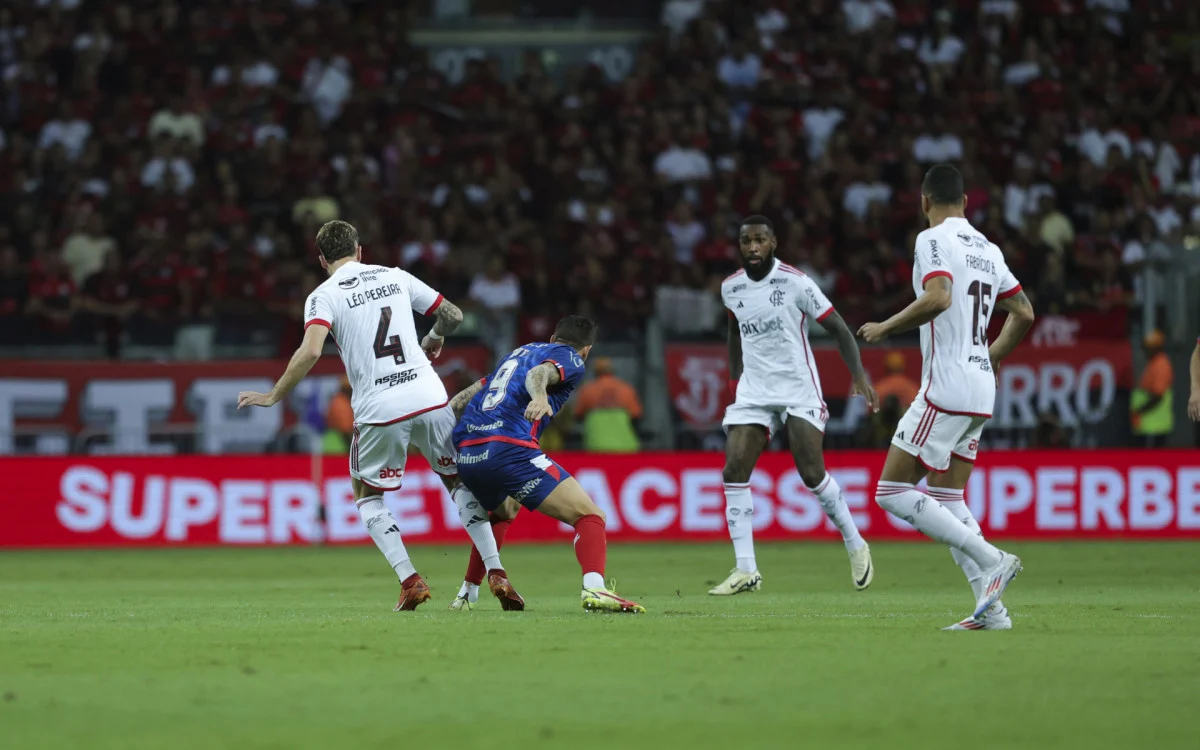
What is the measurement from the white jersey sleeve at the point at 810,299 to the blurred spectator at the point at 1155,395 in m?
9.91

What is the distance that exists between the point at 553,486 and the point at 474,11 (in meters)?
21.3

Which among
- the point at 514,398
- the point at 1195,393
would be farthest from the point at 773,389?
the point at 514,398

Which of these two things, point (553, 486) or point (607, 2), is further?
point (607, 2)

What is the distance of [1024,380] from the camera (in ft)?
71.3

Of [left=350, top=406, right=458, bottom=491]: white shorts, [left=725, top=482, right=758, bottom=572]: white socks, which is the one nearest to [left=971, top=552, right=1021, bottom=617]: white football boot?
[left=350, top=406, right=458, bottom=491]: white shorts

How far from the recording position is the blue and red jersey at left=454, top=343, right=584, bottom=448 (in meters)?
10.4

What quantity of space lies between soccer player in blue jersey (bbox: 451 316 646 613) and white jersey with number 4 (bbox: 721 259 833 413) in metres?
2.68

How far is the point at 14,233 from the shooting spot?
2422 centimetres

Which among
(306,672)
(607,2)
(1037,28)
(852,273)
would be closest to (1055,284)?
(852,273)

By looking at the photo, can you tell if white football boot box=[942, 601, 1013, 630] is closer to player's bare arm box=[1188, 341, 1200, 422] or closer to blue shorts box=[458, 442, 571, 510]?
blue shorts box=[458, 442, 571, 510]

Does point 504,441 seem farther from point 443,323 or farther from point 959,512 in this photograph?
point 959,512

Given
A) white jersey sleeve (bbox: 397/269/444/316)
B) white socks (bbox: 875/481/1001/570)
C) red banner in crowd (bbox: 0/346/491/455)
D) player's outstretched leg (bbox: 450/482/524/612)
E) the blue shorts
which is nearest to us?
white socks (bbox: 875/481/1001/570)

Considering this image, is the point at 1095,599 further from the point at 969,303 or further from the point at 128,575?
the point at 128,575

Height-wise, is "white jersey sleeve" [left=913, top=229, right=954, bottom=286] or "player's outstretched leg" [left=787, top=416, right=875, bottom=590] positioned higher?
"white jersey sleeve" [left=913, top=229, right=954, bottom=286]
